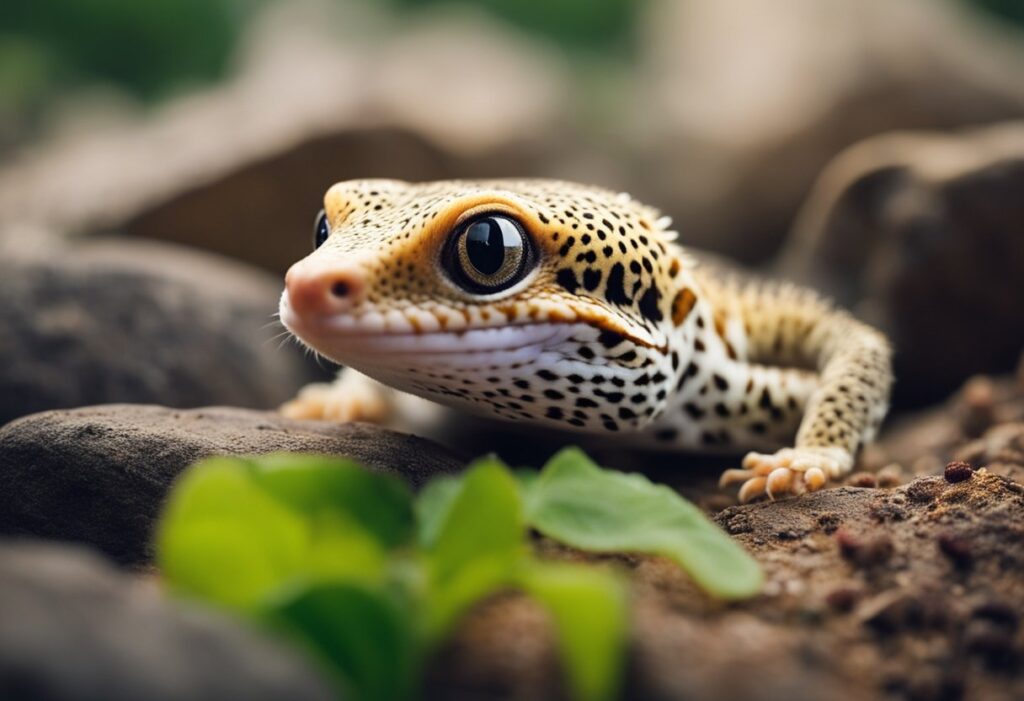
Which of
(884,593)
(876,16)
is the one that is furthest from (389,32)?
(884,593)

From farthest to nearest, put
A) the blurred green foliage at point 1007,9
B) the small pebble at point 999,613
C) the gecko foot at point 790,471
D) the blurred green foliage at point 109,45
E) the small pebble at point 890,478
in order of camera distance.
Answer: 1. the blurred green foliage at point 1007,9
2. the blurred green foliage at point 109,45
3. the small pebble at point 890,478
4. the gecko foot at point 790,471
5. the small pebble at point 999,613

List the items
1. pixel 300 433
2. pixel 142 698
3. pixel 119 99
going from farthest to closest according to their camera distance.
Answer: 1. pixel 119 99
2. pixel 300 433
3. pixel 142 698

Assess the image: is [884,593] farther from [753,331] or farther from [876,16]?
[876,16]

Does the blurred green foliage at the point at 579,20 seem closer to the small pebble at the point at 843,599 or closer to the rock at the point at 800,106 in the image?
the rock at the point at 800,106

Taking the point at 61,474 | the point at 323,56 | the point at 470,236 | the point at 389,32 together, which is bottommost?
the point at 61,474

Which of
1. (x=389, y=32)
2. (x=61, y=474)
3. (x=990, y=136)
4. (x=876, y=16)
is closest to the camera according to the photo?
(x=61, y=474)

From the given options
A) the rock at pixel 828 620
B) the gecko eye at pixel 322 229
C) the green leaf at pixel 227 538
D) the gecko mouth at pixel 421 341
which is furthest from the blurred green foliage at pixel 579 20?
the green leaf at pixel 227 538

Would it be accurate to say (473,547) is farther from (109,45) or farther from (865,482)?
(109,45)
